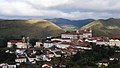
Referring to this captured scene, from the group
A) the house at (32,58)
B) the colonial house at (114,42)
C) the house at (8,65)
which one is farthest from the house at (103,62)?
the colonial house at (114,42)

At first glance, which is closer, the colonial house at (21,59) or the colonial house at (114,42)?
the colonial house at (21,59)

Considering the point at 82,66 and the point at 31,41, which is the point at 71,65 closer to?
the point at 82,66

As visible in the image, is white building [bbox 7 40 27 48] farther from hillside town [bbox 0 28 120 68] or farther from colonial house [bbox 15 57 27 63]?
colonial house [bbox 15 57 27 63]

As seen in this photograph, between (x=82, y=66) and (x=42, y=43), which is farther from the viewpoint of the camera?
(x=42, y=43)

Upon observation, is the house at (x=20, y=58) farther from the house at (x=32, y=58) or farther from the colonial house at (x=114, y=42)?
the colonial house at (x=114, y=42)

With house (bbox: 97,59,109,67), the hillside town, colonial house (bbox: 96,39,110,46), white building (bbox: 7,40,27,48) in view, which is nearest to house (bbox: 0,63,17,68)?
the hillside town

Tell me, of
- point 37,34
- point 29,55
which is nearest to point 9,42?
point 29,55

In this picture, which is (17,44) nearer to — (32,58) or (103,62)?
(32,58)

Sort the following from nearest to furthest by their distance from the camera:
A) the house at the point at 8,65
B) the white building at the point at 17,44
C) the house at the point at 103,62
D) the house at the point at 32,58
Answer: the house at the point at 103,62
the house at the point at 8,65
the house at the point at 32,58
the white building at the point at 17,44
